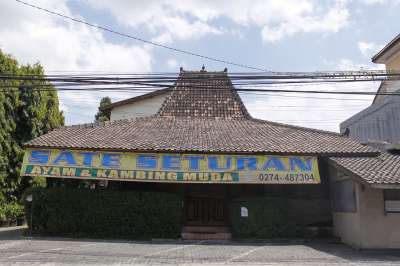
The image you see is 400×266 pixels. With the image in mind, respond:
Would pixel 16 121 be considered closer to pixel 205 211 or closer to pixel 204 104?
pixel 204 104

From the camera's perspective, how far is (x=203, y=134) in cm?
1888

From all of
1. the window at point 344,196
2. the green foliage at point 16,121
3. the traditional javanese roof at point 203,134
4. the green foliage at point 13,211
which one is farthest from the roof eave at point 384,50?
the green foliage at point 13,211

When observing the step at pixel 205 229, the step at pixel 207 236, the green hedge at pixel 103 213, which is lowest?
the step at pixel 207 236

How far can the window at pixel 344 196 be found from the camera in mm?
14609

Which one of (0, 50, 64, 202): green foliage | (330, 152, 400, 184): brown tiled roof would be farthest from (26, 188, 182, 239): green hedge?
(330, 152, 400, 184): brown tiled roof

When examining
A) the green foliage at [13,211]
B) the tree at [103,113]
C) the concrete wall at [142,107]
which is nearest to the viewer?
the green foliage at [13,211]

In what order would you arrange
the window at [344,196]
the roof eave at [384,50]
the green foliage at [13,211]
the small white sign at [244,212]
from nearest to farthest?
the window at [344,196]
the small white sign at [244,212]
the green foliage at [13,211]
the roof eave at [384,50]

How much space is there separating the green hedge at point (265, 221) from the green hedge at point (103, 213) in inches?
98.9

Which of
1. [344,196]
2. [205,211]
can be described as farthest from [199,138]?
[344,196]

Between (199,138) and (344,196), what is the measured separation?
662cm

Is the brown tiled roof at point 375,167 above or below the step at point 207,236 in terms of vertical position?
above

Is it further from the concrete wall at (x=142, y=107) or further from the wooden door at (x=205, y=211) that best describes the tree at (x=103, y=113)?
the wooden door at (x=205, y=211)

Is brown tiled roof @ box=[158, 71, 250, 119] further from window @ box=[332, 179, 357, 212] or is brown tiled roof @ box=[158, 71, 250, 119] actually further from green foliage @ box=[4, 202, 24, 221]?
green foliage @ box=[4, 202, 24, 221]

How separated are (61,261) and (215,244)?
19.4ft
